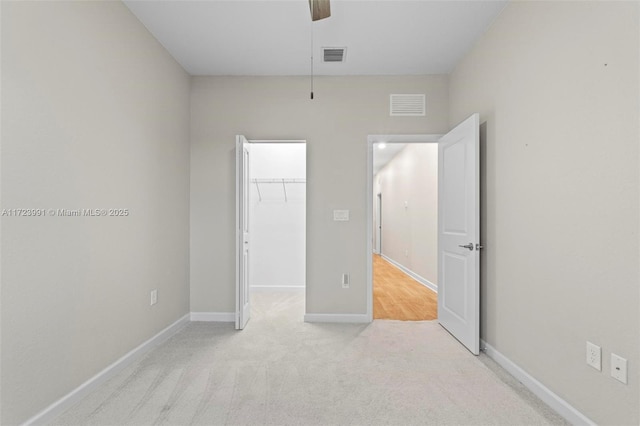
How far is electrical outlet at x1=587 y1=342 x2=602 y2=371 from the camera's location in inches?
63.0

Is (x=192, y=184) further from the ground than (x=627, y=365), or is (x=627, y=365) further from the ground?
(x=192, y=184)

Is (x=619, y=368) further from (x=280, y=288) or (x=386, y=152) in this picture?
(x=386, y=152)

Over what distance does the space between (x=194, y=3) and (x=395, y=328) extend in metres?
3.38

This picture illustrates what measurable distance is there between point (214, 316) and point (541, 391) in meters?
3.00

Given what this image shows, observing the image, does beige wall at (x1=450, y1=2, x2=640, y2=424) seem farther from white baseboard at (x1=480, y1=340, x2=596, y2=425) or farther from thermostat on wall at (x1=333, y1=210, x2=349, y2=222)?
thermostat on wall at (x1=333, y1=210, x2=349, y2=222)

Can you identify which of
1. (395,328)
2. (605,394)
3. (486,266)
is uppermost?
(486,266)

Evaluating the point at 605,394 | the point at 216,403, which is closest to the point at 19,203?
the point at 216,403

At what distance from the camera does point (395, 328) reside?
10.7 feet

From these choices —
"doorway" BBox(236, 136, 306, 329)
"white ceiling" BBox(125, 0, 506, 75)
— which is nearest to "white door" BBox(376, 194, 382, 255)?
"doorway" BBox(236, 136, 306, 329)

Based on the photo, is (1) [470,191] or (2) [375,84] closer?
(1) [470,191]

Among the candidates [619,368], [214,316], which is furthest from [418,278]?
[619,368]

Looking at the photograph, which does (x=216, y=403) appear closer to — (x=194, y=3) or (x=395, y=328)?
(x=395, y=328)

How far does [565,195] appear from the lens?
183 cm

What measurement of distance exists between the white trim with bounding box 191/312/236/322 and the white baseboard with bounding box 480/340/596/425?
255cm
